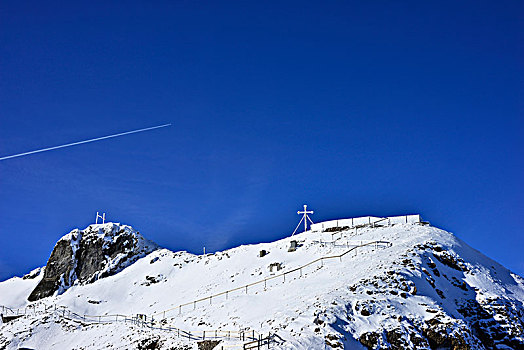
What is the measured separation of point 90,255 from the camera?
263 feet

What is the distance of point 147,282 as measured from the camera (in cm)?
6825

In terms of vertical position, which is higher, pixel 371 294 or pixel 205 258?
pixel 205 258

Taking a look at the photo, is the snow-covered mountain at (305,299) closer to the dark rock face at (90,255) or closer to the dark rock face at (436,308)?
the dark rock face at (436,308)

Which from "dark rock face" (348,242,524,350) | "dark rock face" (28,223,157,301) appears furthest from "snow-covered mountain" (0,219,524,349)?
"dark rock face" (28,223,157,301)

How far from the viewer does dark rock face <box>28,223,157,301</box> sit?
77.4 metres

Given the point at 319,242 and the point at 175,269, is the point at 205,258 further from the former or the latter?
the point at 319,242

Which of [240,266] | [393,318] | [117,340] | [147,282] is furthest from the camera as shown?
[147,282]

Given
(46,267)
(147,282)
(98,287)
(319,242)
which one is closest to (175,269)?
(147,282)

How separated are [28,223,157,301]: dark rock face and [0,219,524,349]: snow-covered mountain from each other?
83 centimetres

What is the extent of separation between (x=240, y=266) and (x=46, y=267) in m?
40.5

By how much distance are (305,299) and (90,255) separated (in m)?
52.8

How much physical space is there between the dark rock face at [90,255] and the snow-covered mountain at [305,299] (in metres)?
0.83

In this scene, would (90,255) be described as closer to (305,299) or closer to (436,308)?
(305,299)

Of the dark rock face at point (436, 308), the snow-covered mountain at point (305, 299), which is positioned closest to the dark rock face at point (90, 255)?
the snow-covered mountain at point (305, 299)
